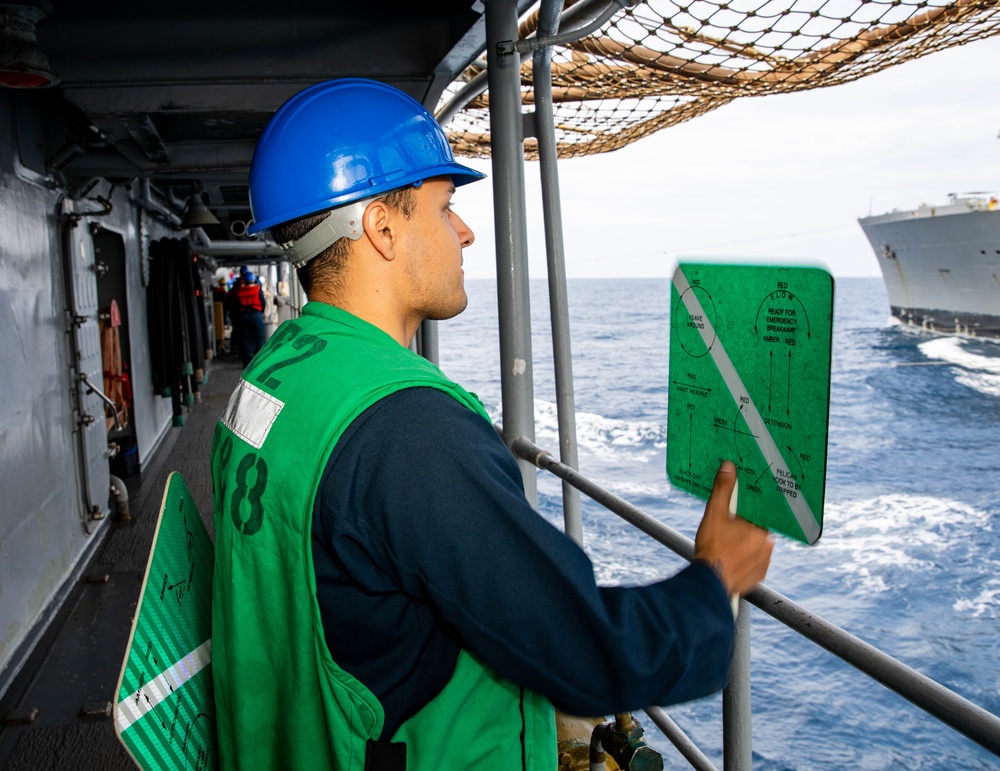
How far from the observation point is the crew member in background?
14.1m

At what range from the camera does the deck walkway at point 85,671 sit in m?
3.06

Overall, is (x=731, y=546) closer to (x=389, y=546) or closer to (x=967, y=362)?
(x=389, y=546)

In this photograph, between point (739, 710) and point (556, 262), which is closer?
point (739, 710)

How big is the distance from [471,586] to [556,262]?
2.17 meters

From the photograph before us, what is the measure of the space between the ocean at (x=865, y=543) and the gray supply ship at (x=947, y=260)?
234 centimetres

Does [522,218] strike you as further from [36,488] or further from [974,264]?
[974,264]

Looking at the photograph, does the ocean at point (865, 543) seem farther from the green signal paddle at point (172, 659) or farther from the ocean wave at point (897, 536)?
the green signal paddle at point (172, 659)

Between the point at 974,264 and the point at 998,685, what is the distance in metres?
26.8

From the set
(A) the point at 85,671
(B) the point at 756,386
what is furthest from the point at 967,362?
(B) the point at 756,386

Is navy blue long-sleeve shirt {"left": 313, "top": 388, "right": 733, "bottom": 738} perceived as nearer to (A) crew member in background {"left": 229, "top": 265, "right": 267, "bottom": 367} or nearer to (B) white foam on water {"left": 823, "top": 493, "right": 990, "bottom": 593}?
(A) crew member in background {"left": 229, "top": 265, "right": 267, "bottom": 367}

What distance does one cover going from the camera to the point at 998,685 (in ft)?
52.6

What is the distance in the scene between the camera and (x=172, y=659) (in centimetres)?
129

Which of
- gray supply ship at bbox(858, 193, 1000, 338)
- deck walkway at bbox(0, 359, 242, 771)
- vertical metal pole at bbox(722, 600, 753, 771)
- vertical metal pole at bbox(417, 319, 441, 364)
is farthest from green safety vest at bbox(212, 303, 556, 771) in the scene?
gray supply ship at bbox(858, 193, 1000, 338)

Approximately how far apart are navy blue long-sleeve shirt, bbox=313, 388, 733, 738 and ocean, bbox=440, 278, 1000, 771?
0.66 meters
